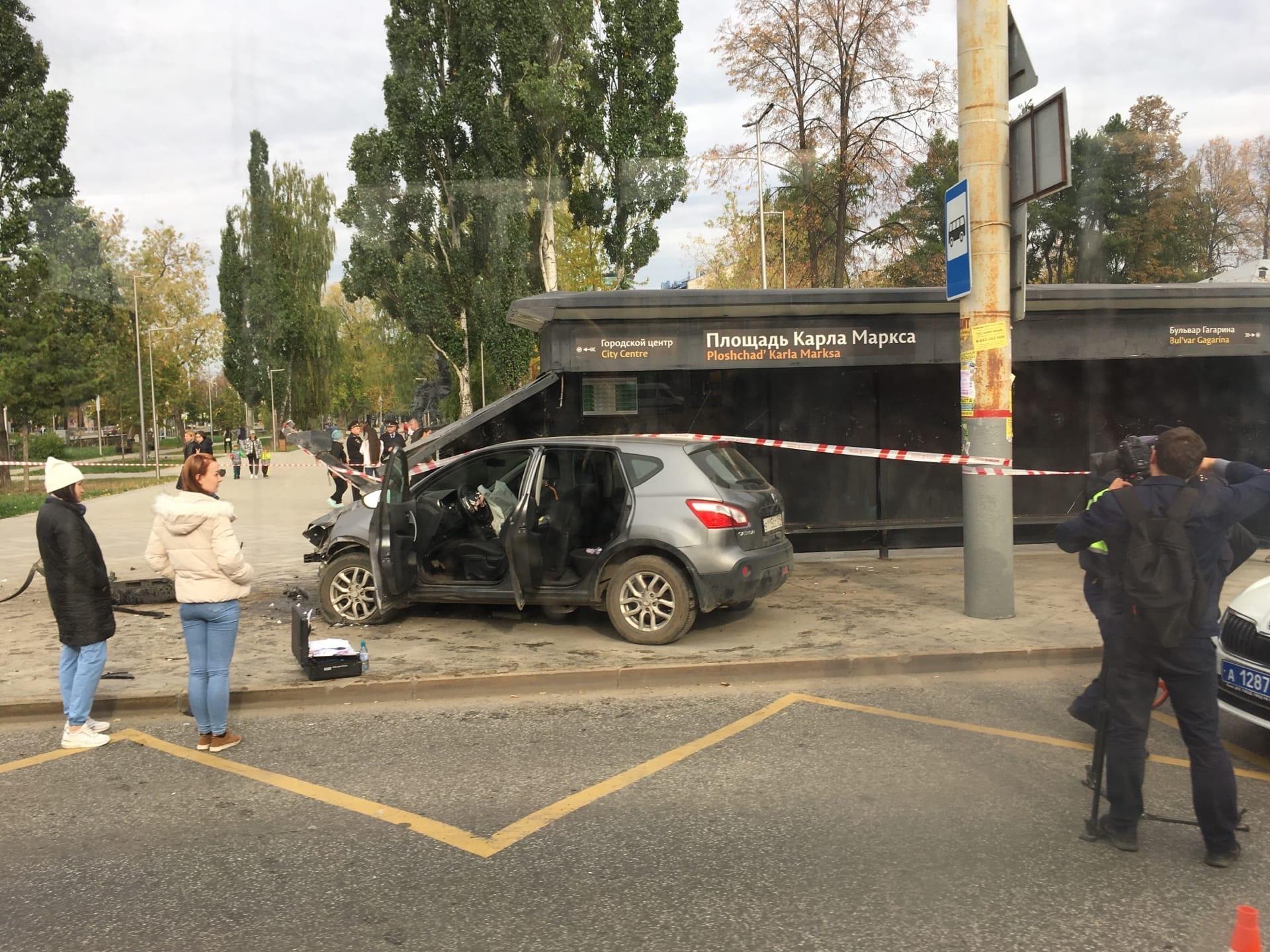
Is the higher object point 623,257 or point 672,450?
point 623,257

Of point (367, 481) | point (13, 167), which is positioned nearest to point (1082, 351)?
point (367, 481)

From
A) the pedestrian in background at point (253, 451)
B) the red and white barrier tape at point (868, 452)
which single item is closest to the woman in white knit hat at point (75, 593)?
the red and white barrier tape at point (868, 452)

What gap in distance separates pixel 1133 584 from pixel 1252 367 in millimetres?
10098

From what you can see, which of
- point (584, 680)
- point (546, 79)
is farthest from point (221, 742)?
point (546, 79)

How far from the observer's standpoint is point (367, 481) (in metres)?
9.65

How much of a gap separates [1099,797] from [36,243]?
95.6ft

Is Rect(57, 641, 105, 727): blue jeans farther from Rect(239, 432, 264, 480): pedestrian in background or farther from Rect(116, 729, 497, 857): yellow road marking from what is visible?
Rect(239, 432, 264, 480): pedestrian in background

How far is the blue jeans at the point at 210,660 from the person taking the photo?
5328 mm

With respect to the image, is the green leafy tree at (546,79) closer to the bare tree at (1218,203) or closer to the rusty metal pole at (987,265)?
the bare tree at (1218,203)

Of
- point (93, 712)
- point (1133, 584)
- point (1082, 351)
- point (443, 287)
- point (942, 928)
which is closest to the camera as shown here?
point (942, 928)

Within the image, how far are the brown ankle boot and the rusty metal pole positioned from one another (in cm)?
576

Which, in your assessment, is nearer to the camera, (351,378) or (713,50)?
(713,50)

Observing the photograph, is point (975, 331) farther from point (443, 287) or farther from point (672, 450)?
point (443, 287)

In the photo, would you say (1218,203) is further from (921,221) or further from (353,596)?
(353,596)
